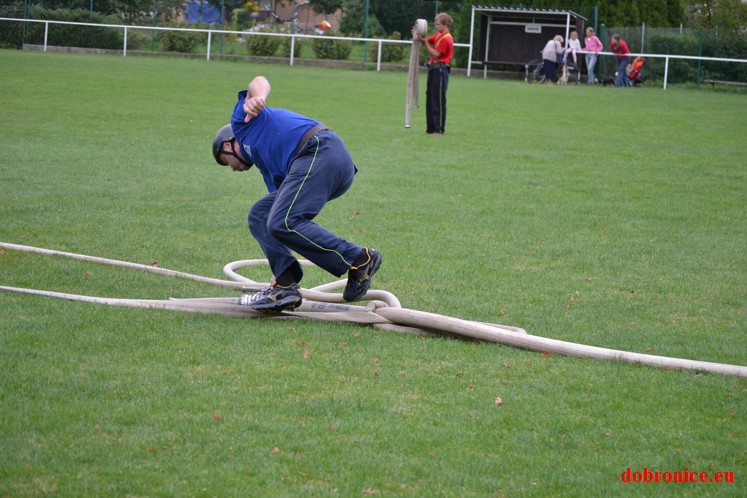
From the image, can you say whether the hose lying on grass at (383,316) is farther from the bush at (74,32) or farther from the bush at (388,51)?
the bush at (74,32)

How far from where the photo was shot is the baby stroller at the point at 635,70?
34.9 meters

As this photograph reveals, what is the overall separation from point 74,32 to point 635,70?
70.8 feet

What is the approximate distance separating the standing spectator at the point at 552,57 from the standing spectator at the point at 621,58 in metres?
2.01

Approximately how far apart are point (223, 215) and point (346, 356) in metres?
4.60

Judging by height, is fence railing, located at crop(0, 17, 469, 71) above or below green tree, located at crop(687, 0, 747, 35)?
below

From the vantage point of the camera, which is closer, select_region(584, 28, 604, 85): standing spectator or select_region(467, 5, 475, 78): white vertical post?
select_region(584, 28, 604, 85): standing spectator

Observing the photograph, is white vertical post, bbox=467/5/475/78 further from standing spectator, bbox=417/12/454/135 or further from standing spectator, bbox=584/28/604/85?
standing spectator, bbox=417/12/454/135

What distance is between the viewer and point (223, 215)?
964 centimetres

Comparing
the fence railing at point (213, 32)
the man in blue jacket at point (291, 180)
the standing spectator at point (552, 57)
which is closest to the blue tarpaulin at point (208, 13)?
the fence railing at point (213, 32)

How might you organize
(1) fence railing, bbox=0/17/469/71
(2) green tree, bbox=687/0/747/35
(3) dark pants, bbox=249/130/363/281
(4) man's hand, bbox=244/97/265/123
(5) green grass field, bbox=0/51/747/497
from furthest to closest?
(2) green tree, bbox=687/0/747/35 → (1) fence railing, bbox=0/17/469/71 → (3) dark pants, bbox=249/130/363/281 → (4) man's hand, bbox=244/97/265/123 → (5) green grass field, bbox=0/51/747/497

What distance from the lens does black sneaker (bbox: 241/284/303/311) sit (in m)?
6.01

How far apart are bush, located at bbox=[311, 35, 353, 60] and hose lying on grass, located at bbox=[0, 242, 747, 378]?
110 feet

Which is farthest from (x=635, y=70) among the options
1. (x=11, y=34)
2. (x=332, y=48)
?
(x=11, y=34)

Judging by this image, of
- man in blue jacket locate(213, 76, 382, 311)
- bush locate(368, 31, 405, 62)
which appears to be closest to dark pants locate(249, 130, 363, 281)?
man in blue jacket locate(213, 76, 382, 311)
